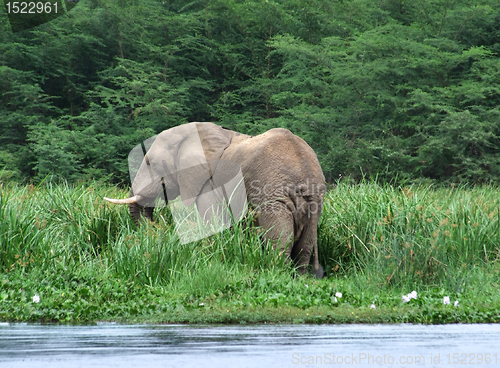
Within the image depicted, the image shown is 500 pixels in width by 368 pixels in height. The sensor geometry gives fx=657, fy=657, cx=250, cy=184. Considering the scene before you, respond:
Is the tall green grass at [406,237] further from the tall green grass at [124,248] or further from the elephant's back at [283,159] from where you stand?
the tall green grass at [124,248]

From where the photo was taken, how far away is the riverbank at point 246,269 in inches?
256

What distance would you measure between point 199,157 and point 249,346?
5.29 meters

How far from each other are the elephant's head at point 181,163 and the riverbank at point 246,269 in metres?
0.39

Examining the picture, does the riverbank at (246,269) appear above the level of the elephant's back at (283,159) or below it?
below

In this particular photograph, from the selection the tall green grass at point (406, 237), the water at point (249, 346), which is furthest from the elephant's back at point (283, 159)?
the water at point (249, 346)

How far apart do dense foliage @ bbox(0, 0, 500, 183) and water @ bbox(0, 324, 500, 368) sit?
13.6 meters

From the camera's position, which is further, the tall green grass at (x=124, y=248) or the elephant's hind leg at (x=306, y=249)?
the elephant's hind leg at (x=306, y=249)

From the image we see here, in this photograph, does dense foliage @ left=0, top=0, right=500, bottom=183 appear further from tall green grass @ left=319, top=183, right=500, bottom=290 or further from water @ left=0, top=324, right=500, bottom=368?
water @ left=0, top=324, right=500, bottom=368

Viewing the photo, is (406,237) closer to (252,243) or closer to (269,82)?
(252,243)

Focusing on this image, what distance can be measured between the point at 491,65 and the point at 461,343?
56.3 ft

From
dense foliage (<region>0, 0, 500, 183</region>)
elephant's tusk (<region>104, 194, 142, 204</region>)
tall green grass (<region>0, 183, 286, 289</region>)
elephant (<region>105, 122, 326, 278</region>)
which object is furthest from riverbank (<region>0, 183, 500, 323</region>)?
dense foliage (<region>0, 0, 500, 183</region>)

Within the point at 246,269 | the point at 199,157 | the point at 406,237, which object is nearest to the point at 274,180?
the point at 246,269

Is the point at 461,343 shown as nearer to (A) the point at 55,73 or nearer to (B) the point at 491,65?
(B) the point at 491,65

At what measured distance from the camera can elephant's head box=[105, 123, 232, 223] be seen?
9.95m
